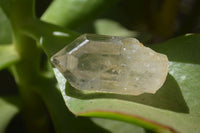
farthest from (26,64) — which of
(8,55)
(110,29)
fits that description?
(110,29)

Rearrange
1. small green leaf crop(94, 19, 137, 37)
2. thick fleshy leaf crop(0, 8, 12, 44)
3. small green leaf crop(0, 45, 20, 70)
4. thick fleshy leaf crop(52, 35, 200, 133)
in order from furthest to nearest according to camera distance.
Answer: small green leaf crop(94, 19, 137, 37) → thick fleshy leaf crop(0, 8, 12, 44) → small green leaf crop(0, 45, 20, 70) → thick fleshy leaf crop(52, 35, 200, 133)

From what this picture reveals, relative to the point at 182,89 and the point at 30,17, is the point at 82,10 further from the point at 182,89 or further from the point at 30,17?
the point at 182,89

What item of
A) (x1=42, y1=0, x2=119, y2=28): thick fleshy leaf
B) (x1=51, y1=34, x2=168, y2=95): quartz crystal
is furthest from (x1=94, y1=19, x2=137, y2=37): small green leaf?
(x1=51, y1=34, x2=168, y2=95): quartz crystal

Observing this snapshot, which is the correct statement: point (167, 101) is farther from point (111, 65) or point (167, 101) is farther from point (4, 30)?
point (4, 30)

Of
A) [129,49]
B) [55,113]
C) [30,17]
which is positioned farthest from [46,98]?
[129,49]

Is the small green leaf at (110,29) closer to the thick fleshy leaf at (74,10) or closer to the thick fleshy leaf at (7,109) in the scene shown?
the thick fleshy leaf at (74,10)

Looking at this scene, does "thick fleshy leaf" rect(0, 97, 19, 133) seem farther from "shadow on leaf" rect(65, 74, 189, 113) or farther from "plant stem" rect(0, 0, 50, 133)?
"shadow on leaf" rect(65, 74, 189, 113)

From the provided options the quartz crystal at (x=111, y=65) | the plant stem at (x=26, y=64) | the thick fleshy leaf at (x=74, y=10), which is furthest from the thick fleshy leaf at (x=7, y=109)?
the quartz crystal at (x=111, y=65)
